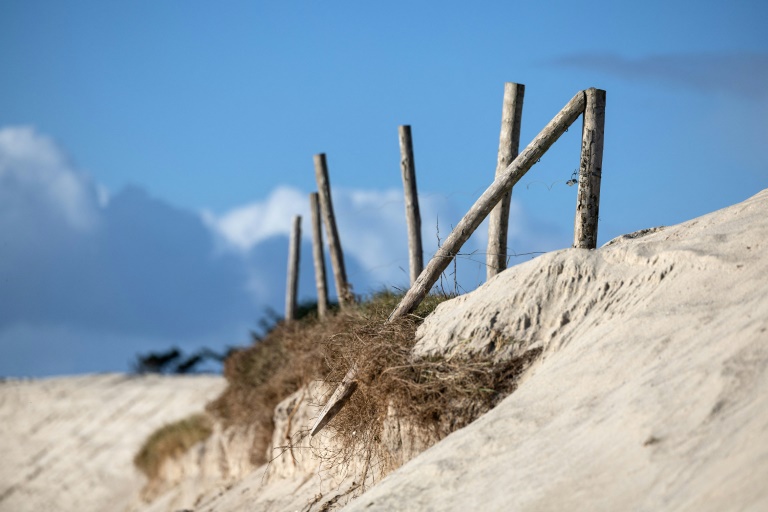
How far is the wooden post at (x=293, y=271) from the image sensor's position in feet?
58.0

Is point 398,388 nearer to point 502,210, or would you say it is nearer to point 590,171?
point 590,171

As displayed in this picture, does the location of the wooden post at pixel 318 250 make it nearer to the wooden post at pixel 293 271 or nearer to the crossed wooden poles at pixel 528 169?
the wooden post at pixel 293 271

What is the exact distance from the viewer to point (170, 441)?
17.8 meters

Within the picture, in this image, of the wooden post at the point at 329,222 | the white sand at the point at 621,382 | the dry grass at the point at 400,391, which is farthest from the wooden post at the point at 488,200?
the wooden post at the point at 329,222

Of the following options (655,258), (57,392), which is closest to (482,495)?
(655,258)

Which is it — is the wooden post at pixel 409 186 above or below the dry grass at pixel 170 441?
above

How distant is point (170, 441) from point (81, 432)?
18.8 feet

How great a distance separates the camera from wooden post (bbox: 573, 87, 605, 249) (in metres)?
8.65

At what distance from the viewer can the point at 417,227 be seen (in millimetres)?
12797

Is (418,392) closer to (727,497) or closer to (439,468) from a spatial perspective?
(439,468)

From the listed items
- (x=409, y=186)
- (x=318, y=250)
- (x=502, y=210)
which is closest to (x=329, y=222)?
(x=318, y=250)

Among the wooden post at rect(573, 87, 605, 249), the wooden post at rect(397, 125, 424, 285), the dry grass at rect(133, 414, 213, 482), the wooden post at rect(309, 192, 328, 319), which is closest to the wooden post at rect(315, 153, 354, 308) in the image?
the wooden post at rect(309, 192, 328, 319)

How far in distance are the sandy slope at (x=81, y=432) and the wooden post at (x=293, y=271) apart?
338 centimetres

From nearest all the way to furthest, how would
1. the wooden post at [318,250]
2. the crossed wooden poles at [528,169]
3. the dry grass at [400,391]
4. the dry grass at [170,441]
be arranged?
the dry grass at [400,391]
the crossed wooden poles at [528,169]
the wooden post at [318,250]
the dry grass at [170,441]
